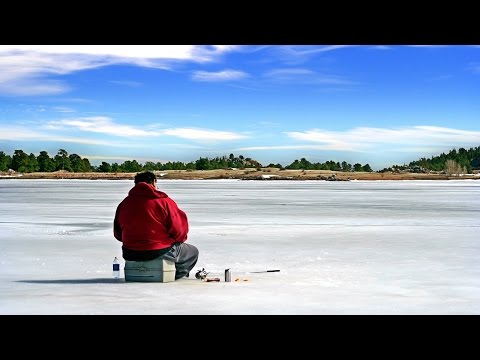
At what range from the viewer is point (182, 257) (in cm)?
831

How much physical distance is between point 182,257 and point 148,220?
67 cm

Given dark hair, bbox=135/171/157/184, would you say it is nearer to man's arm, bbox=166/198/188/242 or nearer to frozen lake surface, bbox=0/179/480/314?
man's arm, bbox=166/198/188/242

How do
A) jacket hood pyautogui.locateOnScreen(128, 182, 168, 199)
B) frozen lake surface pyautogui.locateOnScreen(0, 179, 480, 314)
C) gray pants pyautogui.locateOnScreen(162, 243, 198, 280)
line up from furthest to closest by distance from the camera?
1. gray pants pyautogui.locateOnScreen(162, 243, 198, 280)
2. jacket hood pyautogui.locateOnScreen(128, 182, 168, 199)
3. frozen lake surface pyautogui.locateOnScreen(0, 179, 480, 314)

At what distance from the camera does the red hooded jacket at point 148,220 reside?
7859 mm

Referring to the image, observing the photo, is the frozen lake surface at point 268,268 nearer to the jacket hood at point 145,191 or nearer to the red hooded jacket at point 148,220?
the red hooded jacket at point 148,220

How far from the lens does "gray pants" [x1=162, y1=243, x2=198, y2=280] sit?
814 cm

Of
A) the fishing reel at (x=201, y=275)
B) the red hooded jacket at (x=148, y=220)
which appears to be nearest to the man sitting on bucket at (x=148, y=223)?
the red hooded jacket at (x=148, y=220)

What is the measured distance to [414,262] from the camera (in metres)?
9.84

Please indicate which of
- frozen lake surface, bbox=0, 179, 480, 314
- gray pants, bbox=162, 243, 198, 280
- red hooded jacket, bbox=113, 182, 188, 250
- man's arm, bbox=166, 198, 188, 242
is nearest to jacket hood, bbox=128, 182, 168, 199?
red hooded jacket, bbox=113, 182, 188, 250

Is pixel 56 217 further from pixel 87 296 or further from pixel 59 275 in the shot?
pixel 87 296

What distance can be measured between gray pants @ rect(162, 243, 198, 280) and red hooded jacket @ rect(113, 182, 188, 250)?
0.13 metres

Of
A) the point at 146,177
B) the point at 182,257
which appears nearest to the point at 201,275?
the point at 182,257
